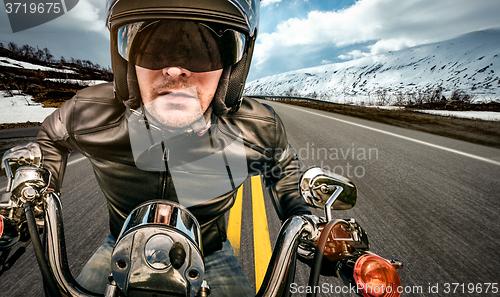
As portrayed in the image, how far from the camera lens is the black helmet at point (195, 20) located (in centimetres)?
97

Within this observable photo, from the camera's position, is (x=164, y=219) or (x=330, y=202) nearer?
(x=164, y=219)

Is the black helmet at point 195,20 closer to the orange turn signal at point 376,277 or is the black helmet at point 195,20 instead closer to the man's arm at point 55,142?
the man's arm at point 55,142

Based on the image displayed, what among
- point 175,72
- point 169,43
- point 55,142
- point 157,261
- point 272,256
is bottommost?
point 272,256

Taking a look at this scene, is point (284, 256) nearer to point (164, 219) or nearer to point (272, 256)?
point (272, 256)

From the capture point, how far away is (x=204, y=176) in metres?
1.35

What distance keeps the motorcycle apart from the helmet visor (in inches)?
23.0

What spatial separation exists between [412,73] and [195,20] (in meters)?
146

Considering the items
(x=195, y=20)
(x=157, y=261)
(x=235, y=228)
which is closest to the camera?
(x=157, y=261)

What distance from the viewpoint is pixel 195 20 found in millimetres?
1004

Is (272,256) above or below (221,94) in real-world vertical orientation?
below

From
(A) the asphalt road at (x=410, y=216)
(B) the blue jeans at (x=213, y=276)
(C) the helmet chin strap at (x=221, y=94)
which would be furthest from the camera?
(A) the asphalt road at (x=410, y=216)

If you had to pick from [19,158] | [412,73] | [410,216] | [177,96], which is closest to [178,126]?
[177,96]

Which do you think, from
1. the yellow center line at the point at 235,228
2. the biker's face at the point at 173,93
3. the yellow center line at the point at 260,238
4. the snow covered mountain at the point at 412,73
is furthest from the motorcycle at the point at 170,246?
the snow covered mountain at the point at 412,73

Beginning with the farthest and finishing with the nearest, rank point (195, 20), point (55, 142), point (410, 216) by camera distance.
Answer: point (410, 216)
point (55, 142)
point (195, 20)
